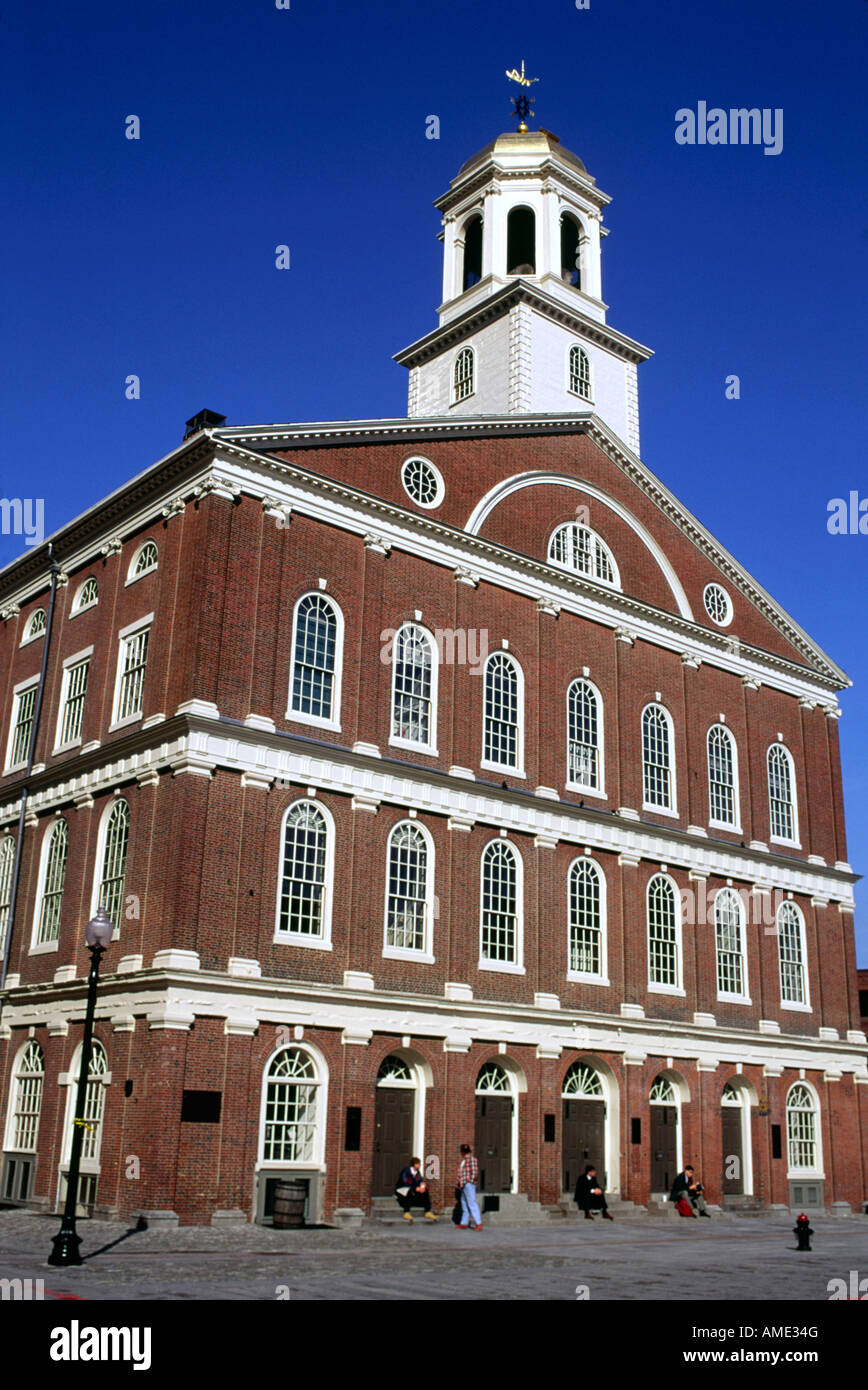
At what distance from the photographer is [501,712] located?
3509cm

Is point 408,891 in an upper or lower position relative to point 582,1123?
upper

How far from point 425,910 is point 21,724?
43.6 feet

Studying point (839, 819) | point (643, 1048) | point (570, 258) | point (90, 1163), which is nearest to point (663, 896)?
point (643, 1048)

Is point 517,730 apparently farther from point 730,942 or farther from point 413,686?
point 730,942

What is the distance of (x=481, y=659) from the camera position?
3475 cm

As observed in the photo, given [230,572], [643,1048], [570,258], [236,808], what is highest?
[570,258]

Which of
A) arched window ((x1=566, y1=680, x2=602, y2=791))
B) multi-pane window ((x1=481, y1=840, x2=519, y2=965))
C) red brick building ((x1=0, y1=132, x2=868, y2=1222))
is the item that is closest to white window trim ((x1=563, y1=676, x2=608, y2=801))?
arched window ((x1=566, y1=680, x2=602, y2=791))

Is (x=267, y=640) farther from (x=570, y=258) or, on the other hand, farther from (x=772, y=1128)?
(x=570, y=258)

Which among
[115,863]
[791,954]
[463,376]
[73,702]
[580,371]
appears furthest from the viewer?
[463,376]

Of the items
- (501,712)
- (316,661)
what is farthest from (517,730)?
(316,661)

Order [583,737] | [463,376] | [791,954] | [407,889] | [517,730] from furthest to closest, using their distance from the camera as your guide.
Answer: [463,376] < [791,954] < [583,737] < [517,730] < [407,889]

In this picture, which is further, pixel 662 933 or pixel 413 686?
pixel 662 933

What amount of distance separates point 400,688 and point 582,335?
60.0 feet

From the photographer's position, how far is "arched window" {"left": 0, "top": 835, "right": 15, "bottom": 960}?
3438 cm
